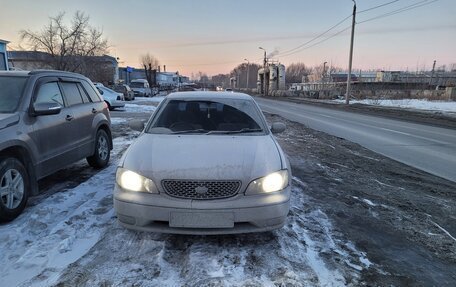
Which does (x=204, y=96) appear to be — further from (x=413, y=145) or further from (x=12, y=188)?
(x=413, y=145)

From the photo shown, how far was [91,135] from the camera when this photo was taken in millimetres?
6688

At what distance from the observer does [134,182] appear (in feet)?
12.0

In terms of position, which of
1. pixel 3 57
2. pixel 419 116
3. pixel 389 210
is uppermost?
pixel 3 57

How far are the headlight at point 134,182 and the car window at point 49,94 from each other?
2284mm

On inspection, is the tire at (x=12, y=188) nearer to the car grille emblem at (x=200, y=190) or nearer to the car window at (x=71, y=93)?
the car window at (x=71, y=93)

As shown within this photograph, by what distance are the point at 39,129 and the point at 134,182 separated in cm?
218

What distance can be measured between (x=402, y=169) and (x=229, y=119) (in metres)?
5.01

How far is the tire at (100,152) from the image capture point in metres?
6.96

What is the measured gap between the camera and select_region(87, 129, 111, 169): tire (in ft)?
22.8

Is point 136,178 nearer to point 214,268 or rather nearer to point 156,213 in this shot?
point 156,213

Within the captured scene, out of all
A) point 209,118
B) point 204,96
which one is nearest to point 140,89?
point 204,96

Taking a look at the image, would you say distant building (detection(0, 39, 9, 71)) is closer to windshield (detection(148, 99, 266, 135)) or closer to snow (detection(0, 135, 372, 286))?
snow (detection(0, 135, 372, 286))

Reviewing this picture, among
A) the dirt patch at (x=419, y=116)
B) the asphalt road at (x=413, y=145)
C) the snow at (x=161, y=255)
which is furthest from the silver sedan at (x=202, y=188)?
the dirt patch at (x=419, y=116)

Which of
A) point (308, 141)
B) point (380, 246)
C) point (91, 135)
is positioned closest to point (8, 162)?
point (91, 135)
